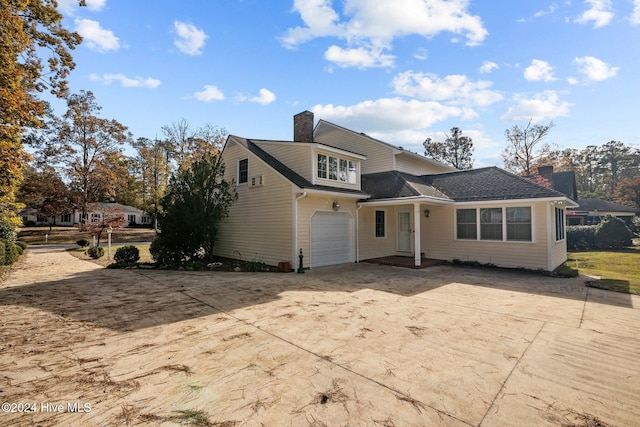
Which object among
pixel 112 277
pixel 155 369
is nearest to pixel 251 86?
pixel 112 277

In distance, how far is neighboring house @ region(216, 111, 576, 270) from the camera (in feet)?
36.0

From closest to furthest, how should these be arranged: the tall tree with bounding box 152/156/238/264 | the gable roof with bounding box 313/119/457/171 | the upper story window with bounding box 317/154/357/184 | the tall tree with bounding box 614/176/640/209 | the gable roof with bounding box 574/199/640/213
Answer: the tall tree with bounding box 152/156/238/264, the upper story window with bounding box 317/154/357/184, the gable roof with bounding box 313/119/457/171, the gable roof with bounding box 574/199/640/213, the tall tree with bounding box 614/176/640/209

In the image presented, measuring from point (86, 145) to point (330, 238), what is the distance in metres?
30.2

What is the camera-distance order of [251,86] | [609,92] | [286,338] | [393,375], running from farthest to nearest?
[251,86] < [609,92] < [286,338] < [393,375]

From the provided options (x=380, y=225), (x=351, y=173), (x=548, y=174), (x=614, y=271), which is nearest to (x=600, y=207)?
(x=548, y=174)

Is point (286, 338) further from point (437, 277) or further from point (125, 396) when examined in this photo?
point (437, 277)

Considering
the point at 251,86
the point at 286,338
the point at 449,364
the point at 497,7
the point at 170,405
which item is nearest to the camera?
the point at 170,405

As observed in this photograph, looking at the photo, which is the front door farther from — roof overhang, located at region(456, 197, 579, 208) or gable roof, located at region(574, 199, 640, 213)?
gable roof, located at region(574, 199, 640, 213)

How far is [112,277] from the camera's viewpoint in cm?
953

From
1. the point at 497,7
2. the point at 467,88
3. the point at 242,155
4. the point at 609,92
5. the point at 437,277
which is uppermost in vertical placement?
the point at 497,7

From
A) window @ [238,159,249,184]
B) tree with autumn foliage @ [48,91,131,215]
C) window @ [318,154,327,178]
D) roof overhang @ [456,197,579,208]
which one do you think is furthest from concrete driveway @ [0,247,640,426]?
tree with autumn foliage @ [48,91,131,215]

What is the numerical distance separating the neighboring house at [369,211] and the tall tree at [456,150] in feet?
92.3

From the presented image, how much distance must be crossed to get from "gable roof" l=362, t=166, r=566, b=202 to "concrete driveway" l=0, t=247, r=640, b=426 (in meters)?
4.72

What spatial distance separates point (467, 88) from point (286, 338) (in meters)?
14.1
